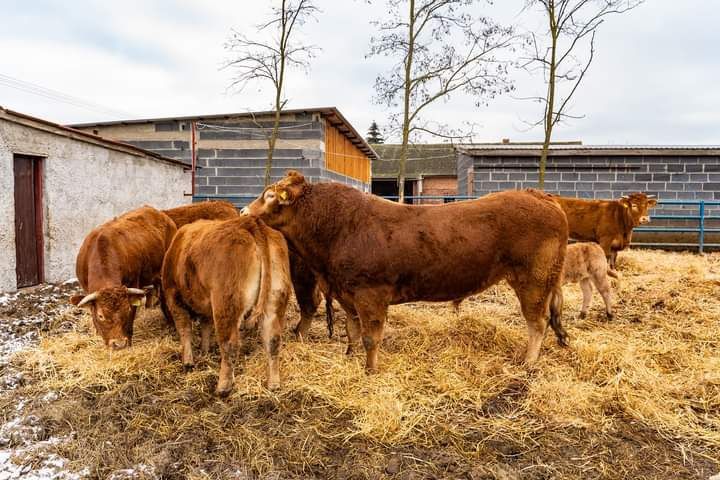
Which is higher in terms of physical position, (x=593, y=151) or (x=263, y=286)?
(x=593, y=151)

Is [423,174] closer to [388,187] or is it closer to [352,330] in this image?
[388,187]

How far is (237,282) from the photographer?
3.59m

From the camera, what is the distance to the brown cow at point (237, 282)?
11.8 feet

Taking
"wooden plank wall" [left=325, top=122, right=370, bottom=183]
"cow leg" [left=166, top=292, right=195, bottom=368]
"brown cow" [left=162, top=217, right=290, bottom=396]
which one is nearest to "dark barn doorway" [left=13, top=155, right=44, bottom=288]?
"cow leg" [left=166, top=292, right=195, bottom=368]

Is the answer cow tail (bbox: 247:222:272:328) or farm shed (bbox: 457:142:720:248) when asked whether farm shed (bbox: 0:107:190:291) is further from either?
farm shed (bbox: 457:142:720:248)

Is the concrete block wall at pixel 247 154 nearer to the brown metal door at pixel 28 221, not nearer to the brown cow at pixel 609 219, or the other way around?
the brown metal door at pixel 28 221

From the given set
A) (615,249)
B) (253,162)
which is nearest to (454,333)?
(615,249)

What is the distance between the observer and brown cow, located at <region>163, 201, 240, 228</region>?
618cm

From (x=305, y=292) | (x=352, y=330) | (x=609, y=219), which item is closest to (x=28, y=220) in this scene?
(x=305, y=292)

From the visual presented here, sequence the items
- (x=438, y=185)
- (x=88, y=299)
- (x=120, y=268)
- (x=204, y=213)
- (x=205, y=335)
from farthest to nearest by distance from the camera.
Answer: (x=438, y=185)
(x=204, y=213)
(x=120, y=268)
(x=205, y=335)
(x=88, y=299)

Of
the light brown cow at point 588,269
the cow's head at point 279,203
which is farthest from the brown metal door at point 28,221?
the light brown cow at point 588,269

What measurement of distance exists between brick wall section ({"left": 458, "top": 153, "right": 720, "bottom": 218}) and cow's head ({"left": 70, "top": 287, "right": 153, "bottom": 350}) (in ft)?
35.2

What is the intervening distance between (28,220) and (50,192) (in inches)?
24.0

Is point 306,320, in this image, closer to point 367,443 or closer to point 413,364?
point 413,364
